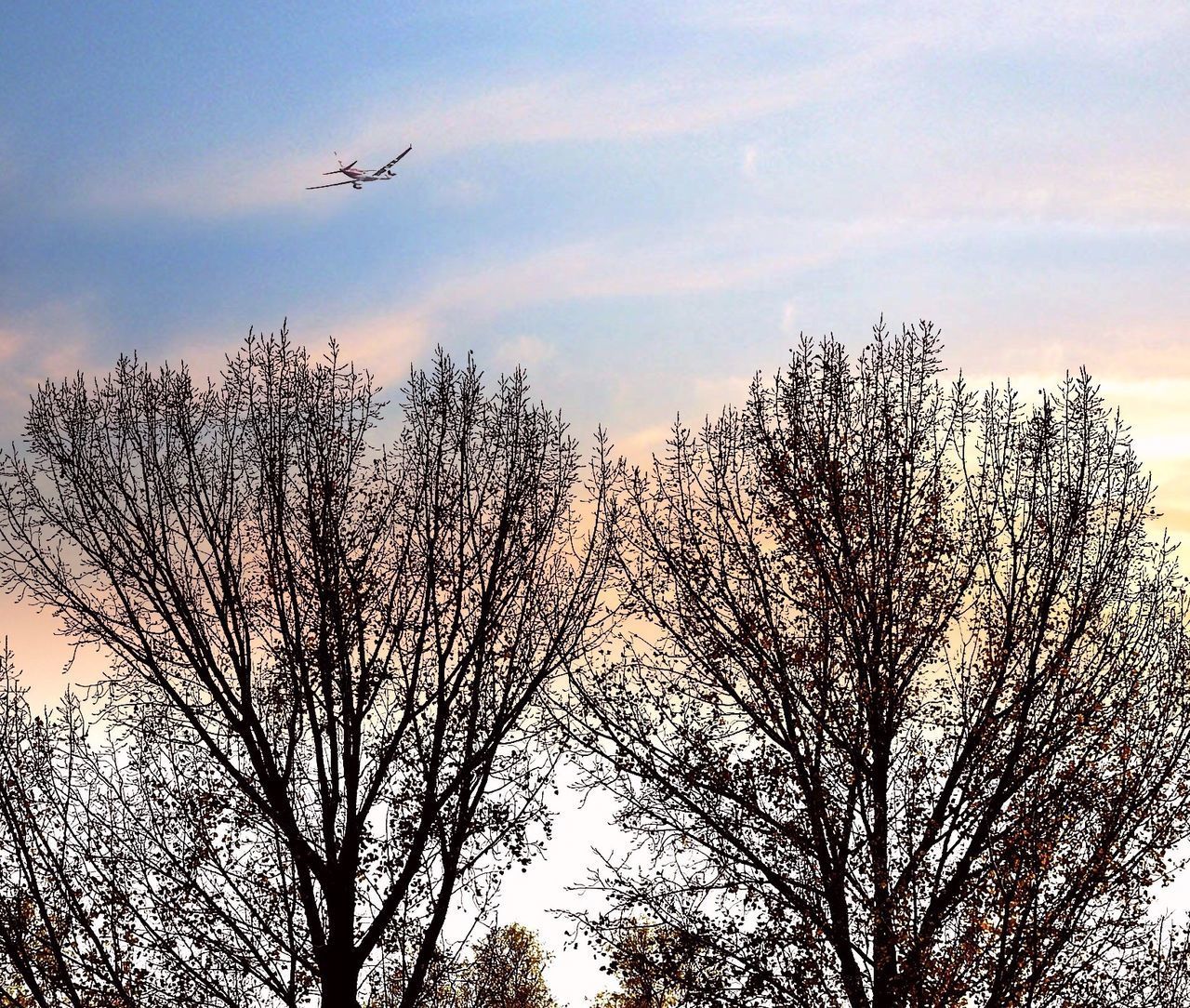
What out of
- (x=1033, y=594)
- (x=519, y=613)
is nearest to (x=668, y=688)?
(x=519, y=613)

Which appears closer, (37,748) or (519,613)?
(37,748)

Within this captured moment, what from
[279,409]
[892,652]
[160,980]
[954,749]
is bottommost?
[160,980]

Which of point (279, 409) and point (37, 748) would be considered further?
point (279, 409)

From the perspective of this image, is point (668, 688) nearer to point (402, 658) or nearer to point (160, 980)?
point (402, 658)

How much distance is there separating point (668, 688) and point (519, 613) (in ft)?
8.13

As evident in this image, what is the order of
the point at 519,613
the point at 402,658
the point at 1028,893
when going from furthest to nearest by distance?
the point at 519,613
the point at 402,658
the point at 1028,893

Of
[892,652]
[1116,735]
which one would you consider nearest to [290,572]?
[892,652]

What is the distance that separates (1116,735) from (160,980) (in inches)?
527

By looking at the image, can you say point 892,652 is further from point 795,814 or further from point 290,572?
point 290,572

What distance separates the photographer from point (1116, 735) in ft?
53.1

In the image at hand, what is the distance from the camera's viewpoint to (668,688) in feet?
56.4

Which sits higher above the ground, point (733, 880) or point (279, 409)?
point (279, 409)

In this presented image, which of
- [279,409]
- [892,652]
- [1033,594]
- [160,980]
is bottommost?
[160,980]

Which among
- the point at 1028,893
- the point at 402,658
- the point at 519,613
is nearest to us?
→ the point at 1028,893
